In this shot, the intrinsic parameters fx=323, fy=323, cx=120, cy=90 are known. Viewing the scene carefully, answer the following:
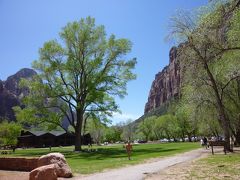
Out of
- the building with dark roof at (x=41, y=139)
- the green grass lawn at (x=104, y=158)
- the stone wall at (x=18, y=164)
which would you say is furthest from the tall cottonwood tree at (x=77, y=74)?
the building with dark roof at (x=41, y=139)

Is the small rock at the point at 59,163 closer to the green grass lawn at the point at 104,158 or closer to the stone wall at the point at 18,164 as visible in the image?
the green grass lawn at the point at 104,158

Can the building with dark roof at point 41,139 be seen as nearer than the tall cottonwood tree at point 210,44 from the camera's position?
No

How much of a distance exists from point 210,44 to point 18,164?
15510mm

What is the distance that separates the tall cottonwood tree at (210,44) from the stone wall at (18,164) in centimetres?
1366

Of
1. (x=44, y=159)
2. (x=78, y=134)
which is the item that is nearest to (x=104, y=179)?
(x=44, y=159)

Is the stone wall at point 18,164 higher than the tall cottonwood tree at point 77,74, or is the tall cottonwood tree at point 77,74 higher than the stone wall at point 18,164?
the tall cottonwood tree at point 77,74

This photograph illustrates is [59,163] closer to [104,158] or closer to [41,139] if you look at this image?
[104,158]

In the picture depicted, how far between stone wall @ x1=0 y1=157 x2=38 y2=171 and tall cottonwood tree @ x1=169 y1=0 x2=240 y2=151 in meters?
13.7

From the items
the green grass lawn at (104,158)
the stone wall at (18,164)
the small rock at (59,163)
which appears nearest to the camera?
the small rock at (59,163)

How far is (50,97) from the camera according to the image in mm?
46656

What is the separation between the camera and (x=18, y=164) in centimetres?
2291

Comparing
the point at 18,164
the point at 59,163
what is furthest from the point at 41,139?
the point at 59,163

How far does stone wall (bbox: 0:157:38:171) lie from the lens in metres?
21.7

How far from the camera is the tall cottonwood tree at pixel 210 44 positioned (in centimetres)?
1772
